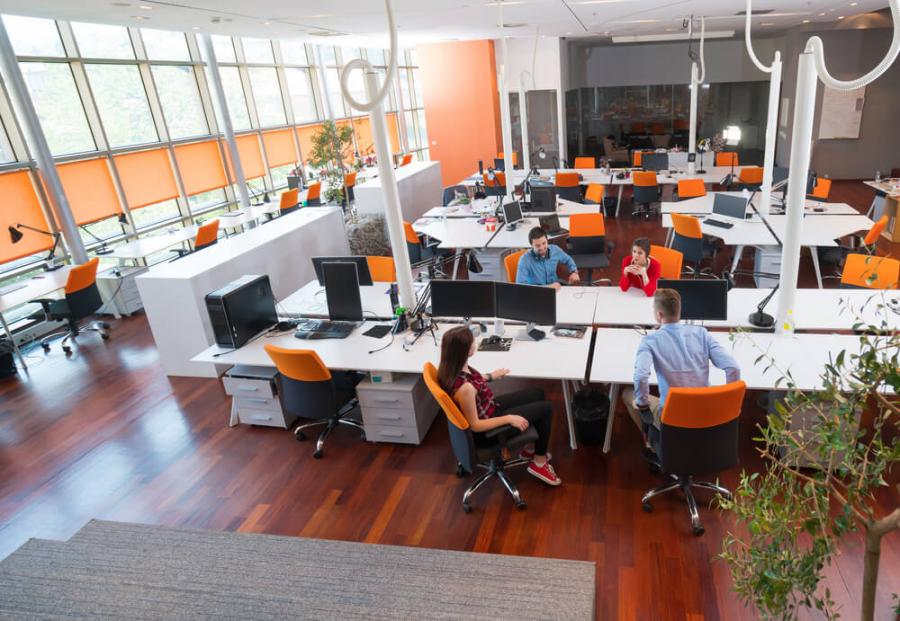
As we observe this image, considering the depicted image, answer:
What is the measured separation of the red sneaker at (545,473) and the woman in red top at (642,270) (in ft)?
6.47

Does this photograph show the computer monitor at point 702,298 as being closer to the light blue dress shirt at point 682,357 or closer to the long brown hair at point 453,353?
the light blue dress shirt at point 682,357

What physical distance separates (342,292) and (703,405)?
311cm

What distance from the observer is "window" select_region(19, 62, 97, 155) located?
7805 mm

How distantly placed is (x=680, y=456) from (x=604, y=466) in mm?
880

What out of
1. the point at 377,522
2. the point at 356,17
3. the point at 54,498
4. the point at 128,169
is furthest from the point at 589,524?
the point at 128,169

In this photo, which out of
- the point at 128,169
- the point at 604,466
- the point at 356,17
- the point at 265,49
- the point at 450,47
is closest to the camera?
the point at 604,466

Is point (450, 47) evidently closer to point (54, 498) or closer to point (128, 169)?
point (128, 169)

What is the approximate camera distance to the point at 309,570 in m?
3.30

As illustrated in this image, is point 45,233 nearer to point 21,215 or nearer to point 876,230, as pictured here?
point 21,215

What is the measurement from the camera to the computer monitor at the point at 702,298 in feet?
13.7

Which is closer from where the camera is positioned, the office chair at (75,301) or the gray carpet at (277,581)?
the gray carpet at (277,581)

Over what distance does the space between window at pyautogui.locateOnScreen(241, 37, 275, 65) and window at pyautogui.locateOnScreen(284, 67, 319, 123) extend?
543mm

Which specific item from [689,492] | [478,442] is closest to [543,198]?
[478,442]

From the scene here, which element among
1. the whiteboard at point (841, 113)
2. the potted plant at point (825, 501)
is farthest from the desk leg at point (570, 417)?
the whiteboard at point (841, 113)
